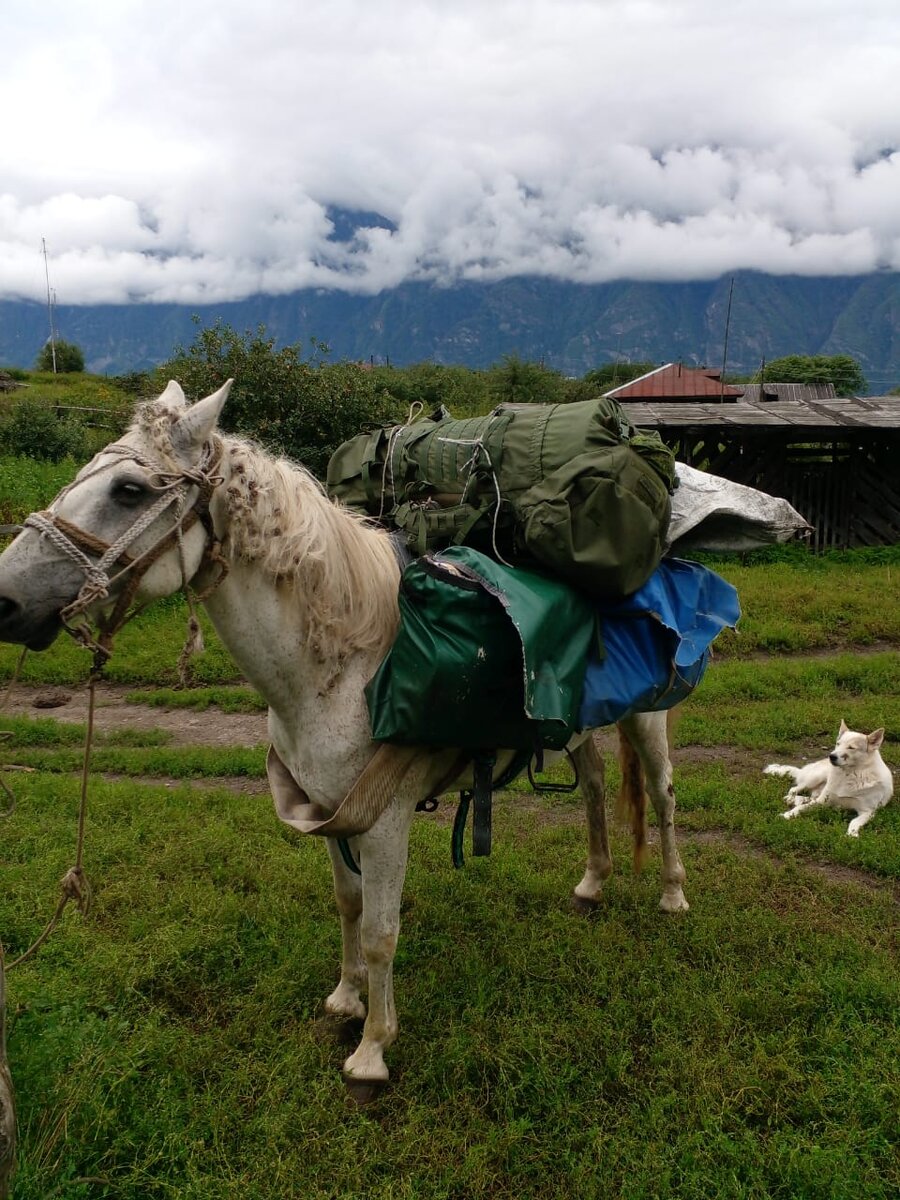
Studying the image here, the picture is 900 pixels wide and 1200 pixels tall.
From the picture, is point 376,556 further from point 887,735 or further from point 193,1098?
point 887,735

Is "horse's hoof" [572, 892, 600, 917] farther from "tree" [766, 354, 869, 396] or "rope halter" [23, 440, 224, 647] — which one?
"tree" [766, 354, 869, 396]

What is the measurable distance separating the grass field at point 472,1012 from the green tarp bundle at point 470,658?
138cm

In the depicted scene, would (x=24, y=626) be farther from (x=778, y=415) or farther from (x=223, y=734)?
(x=778, y=415)

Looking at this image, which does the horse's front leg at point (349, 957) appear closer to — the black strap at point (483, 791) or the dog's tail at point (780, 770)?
the black strap at point (483, 791)

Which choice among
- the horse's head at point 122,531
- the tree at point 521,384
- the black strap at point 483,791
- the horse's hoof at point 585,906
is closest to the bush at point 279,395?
the horse's hoof at point 585,906

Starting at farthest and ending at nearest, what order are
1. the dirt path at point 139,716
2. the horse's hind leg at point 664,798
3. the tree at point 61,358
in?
the tree at point 61,358 → the dirt path at point 139,716 → the horse's hind leg at point 664,798

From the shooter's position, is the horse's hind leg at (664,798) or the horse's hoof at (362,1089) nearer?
the horse's hoof at (362,1089)

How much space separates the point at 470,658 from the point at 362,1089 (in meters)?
1.73

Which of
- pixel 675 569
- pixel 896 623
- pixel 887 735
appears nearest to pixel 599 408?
pixel 675 569

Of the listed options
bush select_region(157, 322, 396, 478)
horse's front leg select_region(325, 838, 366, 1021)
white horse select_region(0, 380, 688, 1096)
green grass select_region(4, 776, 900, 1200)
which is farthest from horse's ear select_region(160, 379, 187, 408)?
bush select_region(157, 322, 396, 478)

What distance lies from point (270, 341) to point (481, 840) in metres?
11.1

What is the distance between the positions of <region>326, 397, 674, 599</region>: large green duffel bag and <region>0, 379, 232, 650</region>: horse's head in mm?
961

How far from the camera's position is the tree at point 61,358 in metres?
45.5

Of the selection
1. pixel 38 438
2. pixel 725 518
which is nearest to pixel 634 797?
pixel 725 518
